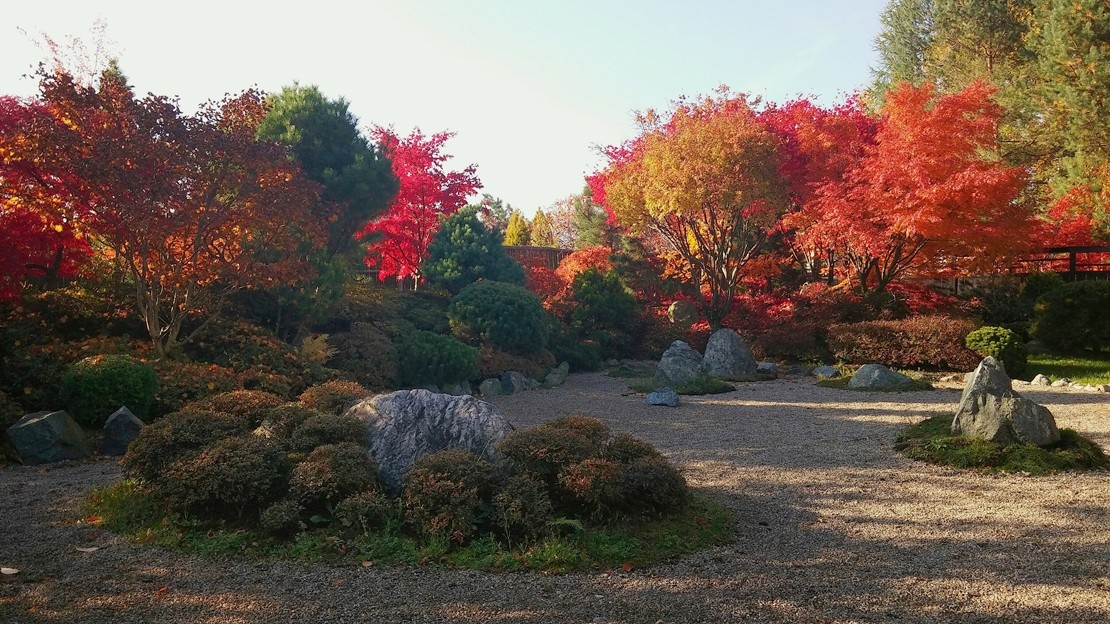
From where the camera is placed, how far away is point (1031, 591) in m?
3.95

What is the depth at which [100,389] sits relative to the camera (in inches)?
317

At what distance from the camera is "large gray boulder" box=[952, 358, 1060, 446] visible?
22.6 ft

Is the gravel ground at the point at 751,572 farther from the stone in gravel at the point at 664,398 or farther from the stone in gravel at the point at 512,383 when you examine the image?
the stone in gravel at the point at 512,383

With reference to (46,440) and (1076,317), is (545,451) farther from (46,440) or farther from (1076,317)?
(1076,317)

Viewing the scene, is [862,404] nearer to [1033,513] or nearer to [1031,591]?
[1033,513]

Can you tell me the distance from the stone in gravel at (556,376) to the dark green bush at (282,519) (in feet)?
30.4

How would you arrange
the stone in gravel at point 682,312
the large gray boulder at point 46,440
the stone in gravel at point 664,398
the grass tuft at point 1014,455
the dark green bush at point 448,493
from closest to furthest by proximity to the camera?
the dark green bush at point 448,493
the grass tuft at point 1014,455
the large gray boulder at point 46,440
the stone in gravel at point 664,398
the stone in gravel at point 682,312

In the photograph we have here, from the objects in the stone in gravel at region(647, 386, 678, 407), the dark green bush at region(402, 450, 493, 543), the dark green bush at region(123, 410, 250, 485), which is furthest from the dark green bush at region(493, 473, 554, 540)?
the stone in gravel at region(647, 386, 678, 407)

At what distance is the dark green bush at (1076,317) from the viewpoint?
14312 mm

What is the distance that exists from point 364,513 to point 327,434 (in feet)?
3.21

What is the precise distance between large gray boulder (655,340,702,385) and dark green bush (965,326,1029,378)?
4870 mm

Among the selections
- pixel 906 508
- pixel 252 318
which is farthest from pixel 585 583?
pixel 252 318

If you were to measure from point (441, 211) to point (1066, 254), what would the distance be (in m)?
16.2

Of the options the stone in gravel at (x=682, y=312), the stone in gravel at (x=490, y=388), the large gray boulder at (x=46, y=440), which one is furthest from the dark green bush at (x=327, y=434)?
the stone in gravel at (x=682, y=312)
